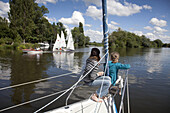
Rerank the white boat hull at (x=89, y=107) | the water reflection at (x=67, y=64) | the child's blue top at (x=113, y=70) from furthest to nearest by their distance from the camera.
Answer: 1. the water reflection at (x=67, y=64)
2. the child's blue top at (x=113, y=70)
3. the white boat hull at (x=89, y=107)

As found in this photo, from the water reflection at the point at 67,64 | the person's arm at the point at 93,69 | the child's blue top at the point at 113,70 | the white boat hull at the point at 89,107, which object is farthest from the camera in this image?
the water reflection at the point at 67,64

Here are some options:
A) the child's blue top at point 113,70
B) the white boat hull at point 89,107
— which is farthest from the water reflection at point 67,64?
the white boat hull at point 89,107

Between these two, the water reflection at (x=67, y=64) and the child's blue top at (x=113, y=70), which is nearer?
the child's blue top at (x=113, y=70)

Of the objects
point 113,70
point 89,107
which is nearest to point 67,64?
point 113,70

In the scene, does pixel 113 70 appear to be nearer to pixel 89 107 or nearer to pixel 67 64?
pixel 89 107

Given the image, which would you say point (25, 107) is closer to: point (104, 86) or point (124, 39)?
point (104, 86)

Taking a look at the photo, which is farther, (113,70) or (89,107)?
(113,70)

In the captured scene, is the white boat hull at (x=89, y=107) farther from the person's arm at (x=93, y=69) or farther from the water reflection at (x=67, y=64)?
the water reflection at (x=67, y=64)

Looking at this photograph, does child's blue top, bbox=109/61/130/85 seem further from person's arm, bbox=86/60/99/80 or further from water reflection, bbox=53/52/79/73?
water reflection, bbox=53/52/79/73

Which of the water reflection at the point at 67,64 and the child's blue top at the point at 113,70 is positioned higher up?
the child's blue top at the point at 113,70

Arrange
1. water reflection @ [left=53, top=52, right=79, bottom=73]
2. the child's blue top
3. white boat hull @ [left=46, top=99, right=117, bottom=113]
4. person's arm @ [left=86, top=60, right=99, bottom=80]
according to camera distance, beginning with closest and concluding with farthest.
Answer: white boat hull @ [left=46, top=99, right=117, bottom=113] < person's arm @ [left=86, top=60, right=99, bottom=80] < the child's blue top < water reflection @ [left=53, top=52, right=79, bottom=73]

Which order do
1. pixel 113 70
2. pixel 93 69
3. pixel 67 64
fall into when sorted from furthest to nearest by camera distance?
pixel 67 64 < pixel 113 70 < pixel 93 69

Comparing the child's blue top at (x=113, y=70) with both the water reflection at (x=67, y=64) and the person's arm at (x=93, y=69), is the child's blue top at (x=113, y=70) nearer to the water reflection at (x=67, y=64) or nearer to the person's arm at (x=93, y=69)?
the person's arm at (x=93, y=69)

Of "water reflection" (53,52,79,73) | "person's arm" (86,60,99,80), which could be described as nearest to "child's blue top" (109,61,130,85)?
"person's arm" (86,60,99,80)
